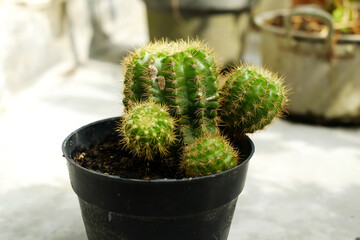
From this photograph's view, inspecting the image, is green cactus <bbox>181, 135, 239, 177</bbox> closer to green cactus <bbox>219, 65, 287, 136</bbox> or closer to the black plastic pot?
the black plastic pot

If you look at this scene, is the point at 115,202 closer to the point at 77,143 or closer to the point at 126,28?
the point at 77,143

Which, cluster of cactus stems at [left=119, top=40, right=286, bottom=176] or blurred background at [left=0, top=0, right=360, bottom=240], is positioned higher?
cluster of cactus stems at [left=119, top=40, right=286, bottom=176]

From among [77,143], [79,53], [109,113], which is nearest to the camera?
[77,143]

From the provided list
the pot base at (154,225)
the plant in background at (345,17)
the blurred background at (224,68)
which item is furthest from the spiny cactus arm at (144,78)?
the plant in background at (345,17)

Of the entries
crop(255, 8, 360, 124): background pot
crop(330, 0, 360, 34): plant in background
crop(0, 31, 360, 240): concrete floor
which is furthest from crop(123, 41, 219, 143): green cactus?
crop(330, 0, 360, 34): plant in background

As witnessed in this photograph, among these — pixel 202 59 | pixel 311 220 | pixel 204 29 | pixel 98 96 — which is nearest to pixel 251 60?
pixel 204 29

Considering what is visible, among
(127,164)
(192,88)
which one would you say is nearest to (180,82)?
(192,88)

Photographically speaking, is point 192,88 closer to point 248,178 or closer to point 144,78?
point 144,78

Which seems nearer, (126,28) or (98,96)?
(98,96)
